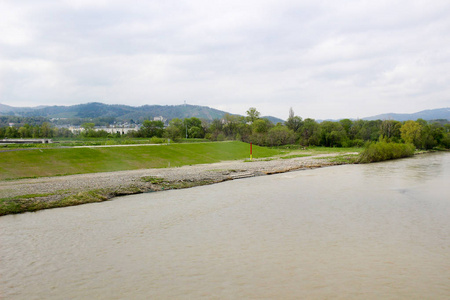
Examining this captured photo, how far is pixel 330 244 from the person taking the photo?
11398 mm

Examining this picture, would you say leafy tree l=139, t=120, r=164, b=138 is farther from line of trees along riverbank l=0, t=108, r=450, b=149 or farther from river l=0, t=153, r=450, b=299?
river l=0, t=153, r=450, b=299

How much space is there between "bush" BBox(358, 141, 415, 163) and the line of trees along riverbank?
1887 cm

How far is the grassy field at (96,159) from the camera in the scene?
26.5 m

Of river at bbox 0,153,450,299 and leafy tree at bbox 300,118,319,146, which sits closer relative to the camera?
river at bbox 0,153,450,299

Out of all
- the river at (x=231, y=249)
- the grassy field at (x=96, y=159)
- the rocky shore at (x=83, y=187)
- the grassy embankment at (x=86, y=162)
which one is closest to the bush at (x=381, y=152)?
the grassy embankment at (x=86, y=162)

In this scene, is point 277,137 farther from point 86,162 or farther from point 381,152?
point 86,162

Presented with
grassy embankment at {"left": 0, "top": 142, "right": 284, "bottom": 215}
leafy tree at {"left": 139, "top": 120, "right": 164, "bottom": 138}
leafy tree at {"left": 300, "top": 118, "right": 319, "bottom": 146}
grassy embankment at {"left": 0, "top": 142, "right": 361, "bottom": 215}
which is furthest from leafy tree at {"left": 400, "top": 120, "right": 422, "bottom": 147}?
→ leafy tree at {"left": 139, "top": 120, "right": 164, "bottom": 138}

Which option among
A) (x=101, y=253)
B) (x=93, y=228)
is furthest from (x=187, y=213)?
(x=101, y=253)

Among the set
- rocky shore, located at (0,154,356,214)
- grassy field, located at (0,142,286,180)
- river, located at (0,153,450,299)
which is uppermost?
grassy field, located at (0,142,286,180)

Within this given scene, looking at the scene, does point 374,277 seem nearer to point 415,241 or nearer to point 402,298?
point 402,298

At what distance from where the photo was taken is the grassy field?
26.5 m

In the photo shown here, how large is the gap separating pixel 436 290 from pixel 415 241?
13.6 ft

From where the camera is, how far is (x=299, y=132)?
341 feet

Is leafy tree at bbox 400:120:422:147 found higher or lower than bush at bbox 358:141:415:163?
higher
